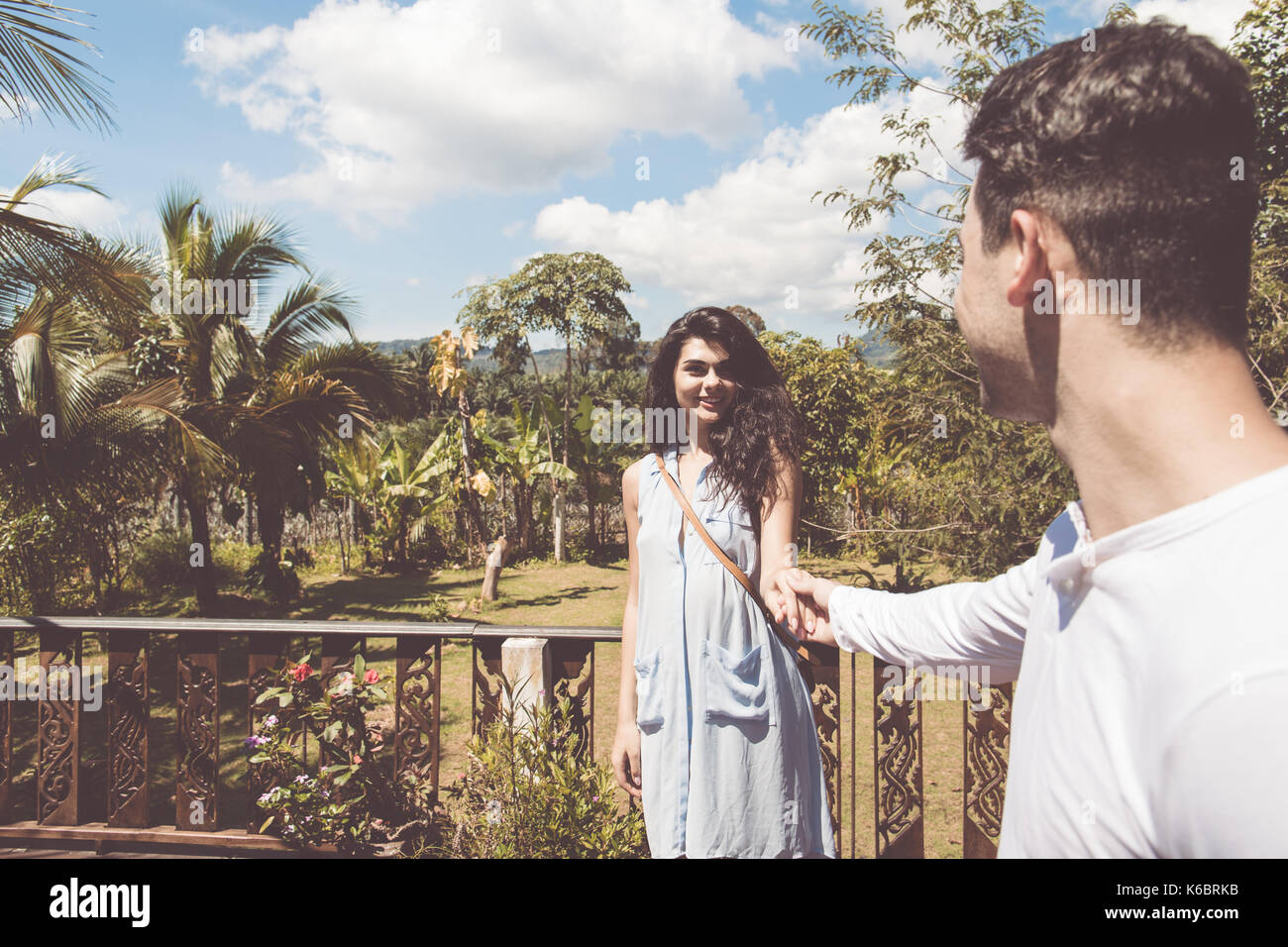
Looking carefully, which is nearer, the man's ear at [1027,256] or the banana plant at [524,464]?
the man's ear at [1027,256]

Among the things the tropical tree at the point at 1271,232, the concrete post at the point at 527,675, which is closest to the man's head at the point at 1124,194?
the concrete post at the point at 527,675

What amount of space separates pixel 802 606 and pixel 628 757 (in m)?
0.96

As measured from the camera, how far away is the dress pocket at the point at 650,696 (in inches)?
83.3

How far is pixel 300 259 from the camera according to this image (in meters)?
12.2

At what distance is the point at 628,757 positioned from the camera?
90.8 inches

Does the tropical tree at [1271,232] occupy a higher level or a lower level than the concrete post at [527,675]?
higher

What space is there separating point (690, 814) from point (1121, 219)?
5.90 ft

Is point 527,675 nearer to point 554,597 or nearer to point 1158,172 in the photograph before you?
point 1158,172

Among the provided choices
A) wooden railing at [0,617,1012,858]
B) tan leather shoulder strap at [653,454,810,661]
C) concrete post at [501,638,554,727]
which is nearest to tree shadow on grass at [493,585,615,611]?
wooden railing at [0,617,1012,858]

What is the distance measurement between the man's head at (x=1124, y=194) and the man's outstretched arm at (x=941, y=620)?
0.35 metres

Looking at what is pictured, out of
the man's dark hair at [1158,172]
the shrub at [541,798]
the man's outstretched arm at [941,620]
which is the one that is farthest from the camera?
the shrub at [541,798]

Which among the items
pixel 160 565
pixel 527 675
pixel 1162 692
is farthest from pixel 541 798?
pixel 160 565

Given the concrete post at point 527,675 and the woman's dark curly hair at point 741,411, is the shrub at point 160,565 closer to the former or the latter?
the concrete post at point 527,675

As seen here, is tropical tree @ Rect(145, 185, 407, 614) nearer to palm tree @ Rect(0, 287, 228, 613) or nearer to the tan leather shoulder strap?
palm tree @ Rect(0, 287, 228, 613)
